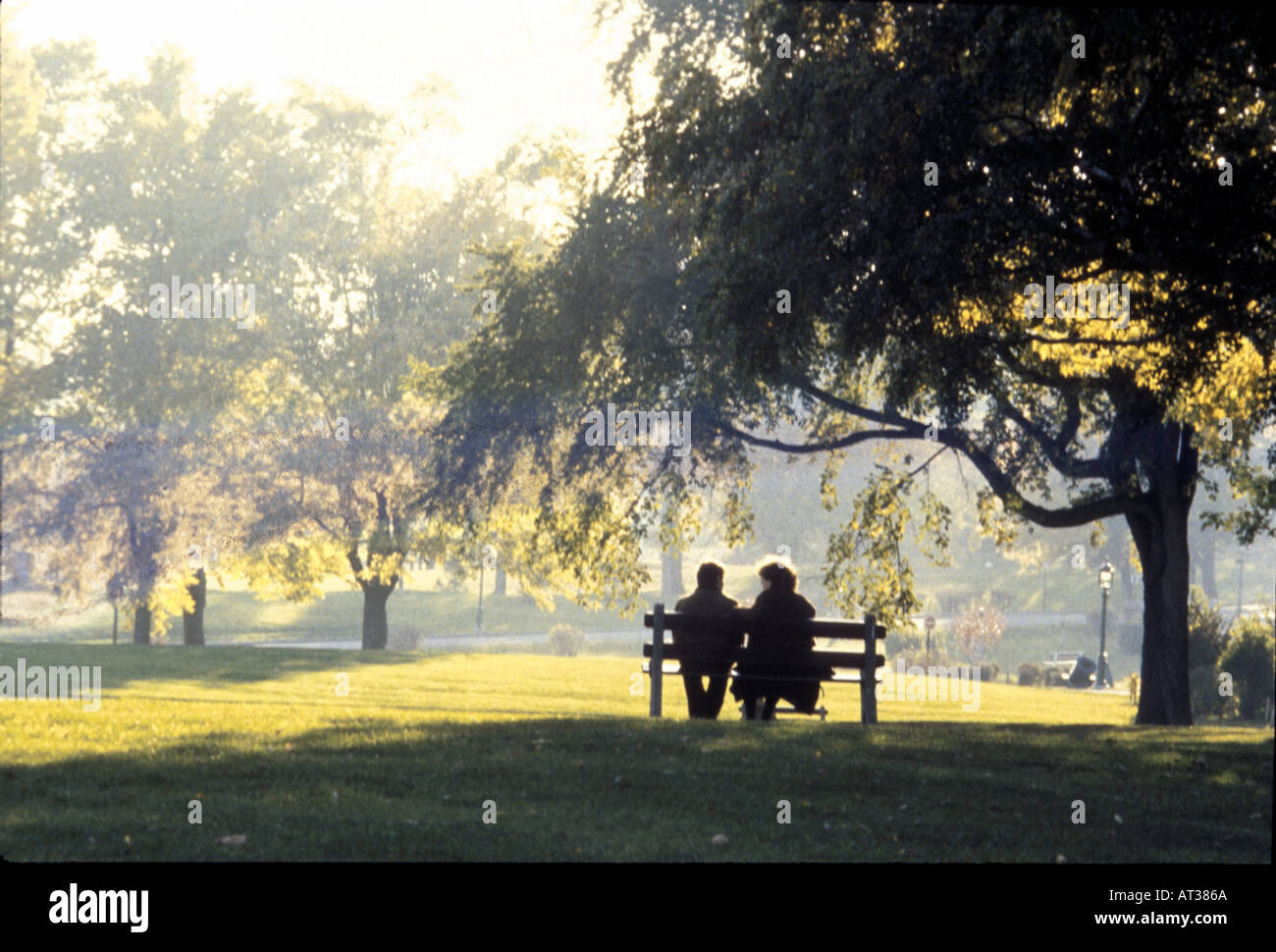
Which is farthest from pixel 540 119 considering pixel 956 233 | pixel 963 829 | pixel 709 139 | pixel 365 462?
pixel 963 829

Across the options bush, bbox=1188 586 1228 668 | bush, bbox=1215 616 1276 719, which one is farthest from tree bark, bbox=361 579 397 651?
bush, bbox=1215 616 1276 719

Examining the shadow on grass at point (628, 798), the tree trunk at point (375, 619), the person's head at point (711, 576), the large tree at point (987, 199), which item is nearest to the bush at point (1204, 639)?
the large tree at point (987, 199)

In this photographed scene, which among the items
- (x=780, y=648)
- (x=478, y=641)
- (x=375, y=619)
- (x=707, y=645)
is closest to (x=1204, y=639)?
(x=780, y=648)

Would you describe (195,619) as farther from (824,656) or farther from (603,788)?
(603,788)

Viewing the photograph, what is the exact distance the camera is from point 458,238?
42.2 m

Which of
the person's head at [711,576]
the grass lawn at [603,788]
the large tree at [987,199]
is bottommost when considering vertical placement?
the grass lawn at [603,788]

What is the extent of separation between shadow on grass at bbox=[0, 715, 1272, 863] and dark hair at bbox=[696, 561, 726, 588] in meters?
1.69

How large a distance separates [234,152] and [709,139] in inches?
1419

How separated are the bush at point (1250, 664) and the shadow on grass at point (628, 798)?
17127 millimetres

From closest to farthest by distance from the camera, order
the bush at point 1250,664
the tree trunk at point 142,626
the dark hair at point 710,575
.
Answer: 1. the dark hair at point 710,575
2. the bush at point 1250,664
3. the tree trunk at point 142,626

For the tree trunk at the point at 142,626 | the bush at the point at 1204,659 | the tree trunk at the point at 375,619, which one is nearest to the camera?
the bush at the point at 1204,659

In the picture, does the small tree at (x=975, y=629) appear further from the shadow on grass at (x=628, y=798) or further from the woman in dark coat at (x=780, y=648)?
the shadow on grass at (x=628, y=798)

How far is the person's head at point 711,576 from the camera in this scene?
13.7m

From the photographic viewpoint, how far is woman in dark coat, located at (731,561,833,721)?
13289 millimetres
